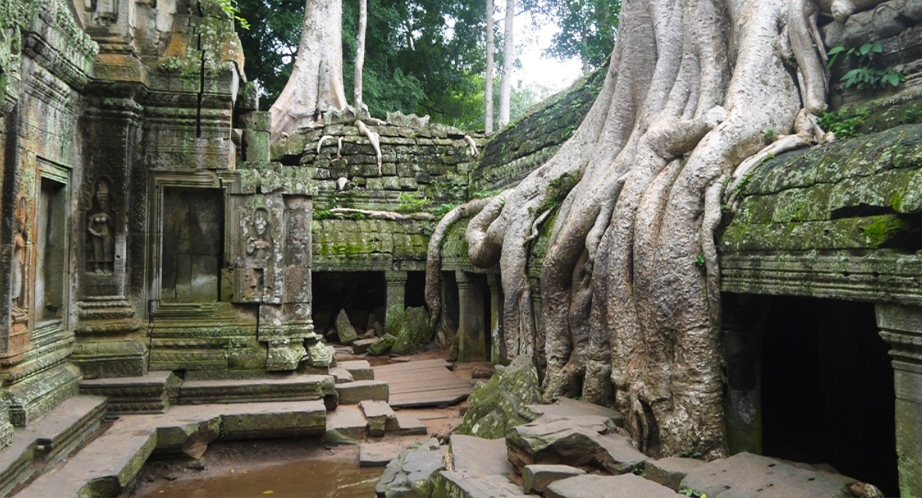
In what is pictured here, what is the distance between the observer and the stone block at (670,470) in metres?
4.09

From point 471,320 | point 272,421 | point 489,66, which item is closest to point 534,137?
point 471,320

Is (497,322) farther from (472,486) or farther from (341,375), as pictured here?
(472,486)

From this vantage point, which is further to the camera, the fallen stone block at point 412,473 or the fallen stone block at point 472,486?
the fallen stone block at point 412,473

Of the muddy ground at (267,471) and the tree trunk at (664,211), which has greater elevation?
the tree trunk at (664,211)

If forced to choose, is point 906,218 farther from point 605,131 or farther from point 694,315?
point 605,131

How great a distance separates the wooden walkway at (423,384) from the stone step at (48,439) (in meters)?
3.38

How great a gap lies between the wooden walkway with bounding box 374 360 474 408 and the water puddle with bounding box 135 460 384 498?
2.25m

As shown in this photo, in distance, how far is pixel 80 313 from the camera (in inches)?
243

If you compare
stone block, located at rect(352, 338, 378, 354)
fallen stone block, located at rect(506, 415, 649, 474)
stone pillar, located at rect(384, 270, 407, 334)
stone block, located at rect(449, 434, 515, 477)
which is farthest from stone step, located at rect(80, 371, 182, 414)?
stone pillar, located at rect(384, 270, 407, 334)

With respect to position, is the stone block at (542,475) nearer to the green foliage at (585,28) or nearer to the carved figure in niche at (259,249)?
the carved figure in niche at (259,249)

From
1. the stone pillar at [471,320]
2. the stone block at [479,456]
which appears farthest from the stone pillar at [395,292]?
Result: the stone block at [479,456]

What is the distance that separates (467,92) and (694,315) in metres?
21.0

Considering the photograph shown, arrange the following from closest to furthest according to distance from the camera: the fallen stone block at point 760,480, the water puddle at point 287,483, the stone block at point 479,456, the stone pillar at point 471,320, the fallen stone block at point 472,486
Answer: the fallen stone block at point 760,480 → the fallen stone block at point 472,486 → the stone block at point 479,456 → the water puddle at point 287,483 → the stone pillar at point 471,320

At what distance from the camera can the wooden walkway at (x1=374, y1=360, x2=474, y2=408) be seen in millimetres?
8230
